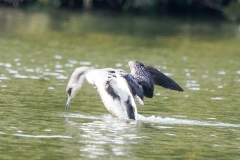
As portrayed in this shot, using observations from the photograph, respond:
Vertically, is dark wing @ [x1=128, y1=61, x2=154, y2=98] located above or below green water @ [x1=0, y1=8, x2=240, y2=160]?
above

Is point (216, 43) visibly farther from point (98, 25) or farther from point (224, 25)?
point (224, 25)

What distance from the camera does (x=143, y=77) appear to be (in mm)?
13633

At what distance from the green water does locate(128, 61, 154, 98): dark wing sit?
0.45 meters

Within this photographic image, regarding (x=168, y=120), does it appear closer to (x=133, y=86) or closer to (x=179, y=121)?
(x=179, y=121)

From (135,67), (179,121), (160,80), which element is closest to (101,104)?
(160,80)

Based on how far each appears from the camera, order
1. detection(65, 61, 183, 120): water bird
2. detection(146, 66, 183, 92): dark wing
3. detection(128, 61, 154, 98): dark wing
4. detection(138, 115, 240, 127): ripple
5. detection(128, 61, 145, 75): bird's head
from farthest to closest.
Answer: detection(146, 66, 183, 92): dark wing
detection(128, 61, 145, 75): bird's head
detection(128, 61, 154, 98): dark wing
detection(138, 115, 240, 127): ripple
detection(65, 61, 183, 120): water bird

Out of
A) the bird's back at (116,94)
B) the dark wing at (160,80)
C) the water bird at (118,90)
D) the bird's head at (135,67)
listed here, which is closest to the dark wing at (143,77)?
the bird's head at (135,67)

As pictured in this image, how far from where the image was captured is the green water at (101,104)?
10531mm

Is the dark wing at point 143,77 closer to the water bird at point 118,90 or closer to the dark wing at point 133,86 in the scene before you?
the water bird at point 118,90

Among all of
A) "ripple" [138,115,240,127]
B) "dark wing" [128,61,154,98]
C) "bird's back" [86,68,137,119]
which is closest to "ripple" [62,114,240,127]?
"ripple" [138,115,240,127]

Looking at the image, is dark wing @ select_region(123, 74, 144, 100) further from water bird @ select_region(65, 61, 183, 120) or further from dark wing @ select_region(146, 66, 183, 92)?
dark wing @ select_region(146, 66, 183, 92)

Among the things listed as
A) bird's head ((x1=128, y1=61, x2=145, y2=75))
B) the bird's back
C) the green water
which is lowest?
the green water

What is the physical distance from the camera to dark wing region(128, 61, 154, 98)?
44.4 ft

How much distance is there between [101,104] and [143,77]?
1.70 metres
